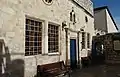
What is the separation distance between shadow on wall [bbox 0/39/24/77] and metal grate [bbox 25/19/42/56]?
1045mm

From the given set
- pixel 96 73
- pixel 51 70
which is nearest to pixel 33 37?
pixel 51 70

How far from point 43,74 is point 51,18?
3.14 m

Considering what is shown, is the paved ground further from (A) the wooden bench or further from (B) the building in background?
(B) the building in background

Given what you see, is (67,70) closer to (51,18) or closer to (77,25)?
(51,18)

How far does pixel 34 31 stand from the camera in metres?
8.59

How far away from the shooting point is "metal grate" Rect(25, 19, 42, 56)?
813 centimetres

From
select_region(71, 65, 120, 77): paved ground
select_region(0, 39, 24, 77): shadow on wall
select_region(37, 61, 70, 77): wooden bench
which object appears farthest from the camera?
select_region(71, 65, 120, 77): paved ground

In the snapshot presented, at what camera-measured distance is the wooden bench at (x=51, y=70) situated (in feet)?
27.3

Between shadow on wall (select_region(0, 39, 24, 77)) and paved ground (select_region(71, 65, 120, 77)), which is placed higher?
shadow on wall (select_region(0, 39, 24, 77))

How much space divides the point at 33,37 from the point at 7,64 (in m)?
2.27

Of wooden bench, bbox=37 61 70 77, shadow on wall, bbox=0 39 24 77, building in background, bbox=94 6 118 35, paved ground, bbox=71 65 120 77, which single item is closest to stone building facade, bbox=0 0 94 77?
shadow on wall, bbox=0 39 24 77

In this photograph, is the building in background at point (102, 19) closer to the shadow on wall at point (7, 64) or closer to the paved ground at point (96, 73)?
the paved ground at point (96, 73)

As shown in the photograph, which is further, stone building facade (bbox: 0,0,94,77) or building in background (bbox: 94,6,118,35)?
building in background (bbox: 94,6,118,35)

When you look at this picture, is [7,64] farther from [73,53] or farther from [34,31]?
[73,53]
